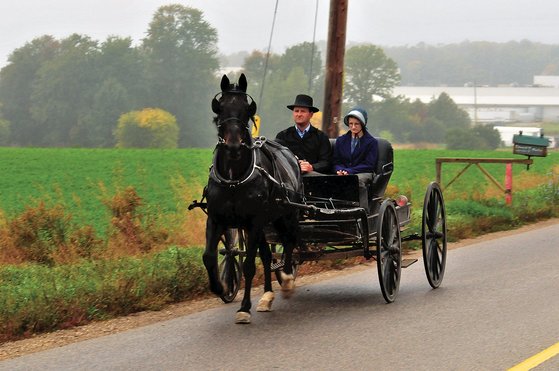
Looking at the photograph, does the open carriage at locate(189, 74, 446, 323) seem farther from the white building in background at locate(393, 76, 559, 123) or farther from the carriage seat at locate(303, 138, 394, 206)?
the white building in background at locate(393, 76, 559, 123)

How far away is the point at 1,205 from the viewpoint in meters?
27.0

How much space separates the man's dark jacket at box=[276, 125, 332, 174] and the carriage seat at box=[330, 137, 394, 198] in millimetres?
271

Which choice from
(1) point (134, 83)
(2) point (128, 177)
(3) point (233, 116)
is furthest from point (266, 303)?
(1) point (134, 83)

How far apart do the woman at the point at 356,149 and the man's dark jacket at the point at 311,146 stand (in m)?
0.14

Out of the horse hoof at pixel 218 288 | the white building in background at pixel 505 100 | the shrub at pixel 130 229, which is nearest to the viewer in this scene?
the horse hoof at pixel 218 288

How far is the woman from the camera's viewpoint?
11234mm

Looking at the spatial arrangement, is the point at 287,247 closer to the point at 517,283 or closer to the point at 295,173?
the point at 295,173

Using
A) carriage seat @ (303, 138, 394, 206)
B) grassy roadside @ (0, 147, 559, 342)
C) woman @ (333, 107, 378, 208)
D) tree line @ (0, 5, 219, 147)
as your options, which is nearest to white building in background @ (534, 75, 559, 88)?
tree line @ (0, 5, 219, 147)

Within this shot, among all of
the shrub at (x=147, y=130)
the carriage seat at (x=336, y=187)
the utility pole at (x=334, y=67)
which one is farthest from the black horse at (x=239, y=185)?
the shrub at (x=147, y=130)

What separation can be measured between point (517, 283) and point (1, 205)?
1819 cm

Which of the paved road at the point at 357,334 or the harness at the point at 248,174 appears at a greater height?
the harness at the point at 248,174

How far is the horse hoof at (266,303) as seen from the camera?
384 inches

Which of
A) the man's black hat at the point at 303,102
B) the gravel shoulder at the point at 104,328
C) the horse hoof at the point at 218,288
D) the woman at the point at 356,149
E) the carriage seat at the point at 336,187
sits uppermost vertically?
the man's black hat at the point at 303,102

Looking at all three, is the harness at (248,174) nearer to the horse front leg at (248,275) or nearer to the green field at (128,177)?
the horse front leg at (248,275)
